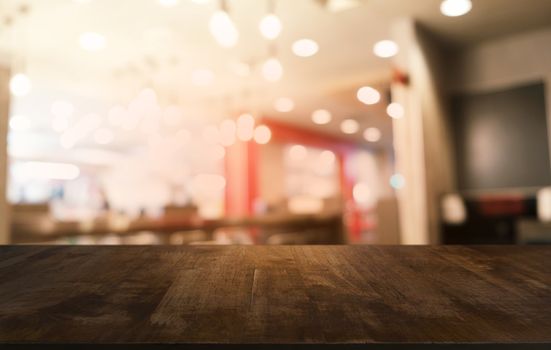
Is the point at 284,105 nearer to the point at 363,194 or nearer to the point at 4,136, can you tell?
the point at 4,136

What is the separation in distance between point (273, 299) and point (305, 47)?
5.31 meters

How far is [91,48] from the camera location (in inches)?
217

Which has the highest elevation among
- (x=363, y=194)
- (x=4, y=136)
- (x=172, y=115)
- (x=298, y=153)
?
(x=172, y=115)

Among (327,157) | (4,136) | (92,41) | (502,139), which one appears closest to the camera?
(4,136)

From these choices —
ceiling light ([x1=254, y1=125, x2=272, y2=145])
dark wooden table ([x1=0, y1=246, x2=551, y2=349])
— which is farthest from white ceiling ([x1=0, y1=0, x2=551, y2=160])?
dark wooden table ([x1=0, y1=246, x2=551, y2=349])

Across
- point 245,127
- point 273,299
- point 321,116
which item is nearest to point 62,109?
point 245,127

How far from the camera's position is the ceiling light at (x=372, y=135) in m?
12.6

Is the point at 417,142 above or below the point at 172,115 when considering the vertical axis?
below

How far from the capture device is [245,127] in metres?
8.77

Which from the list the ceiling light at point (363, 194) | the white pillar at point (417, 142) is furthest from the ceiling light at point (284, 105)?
the ceiling light at point (363, 194)

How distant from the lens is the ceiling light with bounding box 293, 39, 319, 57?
552 centimetres

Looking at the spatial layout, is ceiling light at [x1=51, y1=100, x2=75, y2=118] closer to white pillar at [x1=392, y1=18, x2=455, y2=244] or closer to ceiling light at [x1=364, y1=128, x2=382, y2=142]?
white pillar at [x1=392, y1=18, x2=455, y2=244]

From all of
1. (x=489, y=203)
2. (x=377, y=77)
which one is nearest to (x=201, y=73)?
(x=377, y=77)

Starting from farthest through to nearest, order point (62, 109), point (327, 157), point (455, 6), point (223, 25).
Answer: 1. point (327, 157)
2. point (62, 109)
3. point (455, 6)
4. point (223, 25)
